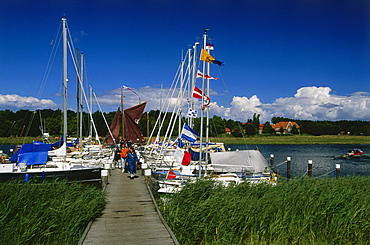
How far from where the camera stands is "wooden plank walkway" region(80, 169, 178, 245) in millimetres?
9016

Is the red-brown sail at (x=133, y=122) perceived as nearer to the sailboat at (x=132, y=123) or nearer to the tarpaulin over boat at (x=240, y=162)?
the sailboat at (x=132, y=123)

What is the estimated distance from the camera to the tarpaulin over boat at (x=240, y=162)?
1981cm

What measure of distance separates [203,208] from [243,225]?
4.52 feet

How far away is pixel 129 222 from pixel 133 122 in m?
22.2

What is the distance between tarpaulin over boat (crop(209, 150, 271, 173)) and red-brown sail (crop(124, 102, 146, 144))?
13344mm

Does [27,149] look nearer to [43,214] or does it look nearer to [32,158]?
[32,158]

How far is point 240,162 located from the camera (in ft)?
65.8

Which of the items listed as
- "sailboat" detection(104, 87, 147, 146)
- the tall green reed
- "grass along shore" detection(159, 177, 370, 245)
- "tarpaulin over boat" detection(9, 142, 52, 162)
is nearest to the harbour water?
"grass along shore" detection(159, 177, 370, 245)

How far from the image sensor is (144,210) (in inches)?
462

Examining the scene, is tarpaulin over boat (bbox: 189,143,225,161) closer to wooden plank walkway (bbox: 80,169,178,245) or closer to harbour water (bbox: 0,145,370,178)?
harbour water (bbox: 0,145,370,178)

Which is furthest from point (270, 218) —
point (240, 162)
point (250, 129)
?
point (250, 129)

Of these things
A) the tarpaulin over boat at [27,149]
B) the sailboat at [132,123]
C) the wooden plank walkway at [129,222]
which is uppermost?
the sailboat at [132,123]

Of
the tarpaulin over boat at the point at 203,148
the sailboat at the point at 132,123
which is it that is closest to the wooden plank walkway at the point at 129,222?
the tarpaulin over boat at the point at 203,148

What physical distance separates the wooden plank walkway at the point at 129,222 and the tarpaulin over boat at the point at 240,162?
21.9ft
